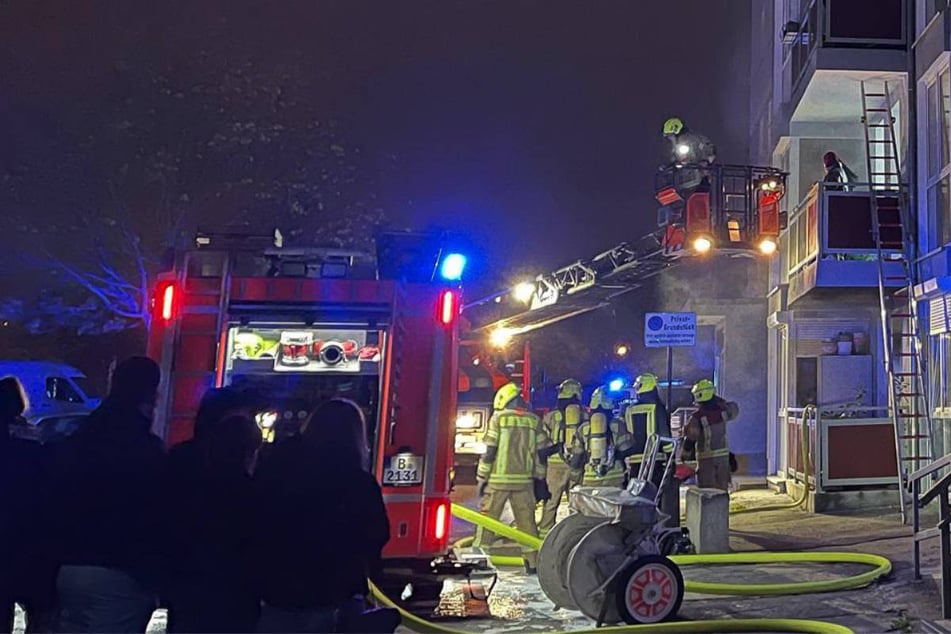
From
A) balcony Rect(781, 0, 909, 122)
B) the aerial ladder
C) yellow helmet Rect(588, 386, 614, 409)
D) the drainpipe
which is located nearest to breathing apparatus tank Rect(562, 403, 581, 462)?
yellow helmet Rect(588, 386, 614, 409)

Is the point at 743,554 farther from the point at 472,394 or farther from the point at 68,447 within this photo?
the point at 472,394

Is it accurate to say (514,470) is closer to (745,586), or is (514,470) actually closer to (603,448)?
(603,448)

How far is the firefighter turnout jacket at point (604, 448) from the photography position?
886cm

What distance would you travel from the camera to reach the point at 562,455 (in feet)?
30.9

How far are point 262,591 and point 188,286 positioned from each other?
3.06 metres

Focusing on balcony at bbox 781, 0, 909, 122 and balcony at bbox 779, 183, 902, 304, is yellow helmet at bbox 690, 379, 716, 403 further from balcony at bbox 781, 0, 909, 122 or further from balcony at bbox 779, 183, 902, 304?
balcony at bbox 781, 0, 909, 122

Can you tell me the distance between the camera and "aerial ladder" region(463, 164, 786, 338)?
14095mm

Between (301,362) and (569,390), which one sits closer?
(301,362)

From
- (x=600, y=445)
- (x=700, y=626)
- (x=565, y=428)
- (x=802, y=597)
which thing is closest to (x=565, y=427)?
(x=565, y=428)

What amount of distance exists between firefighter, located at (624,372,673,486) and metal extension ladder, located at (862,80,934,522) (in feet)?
9.50

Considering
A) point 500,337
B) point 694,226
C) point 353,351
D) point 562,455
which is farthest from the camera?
point 500,337

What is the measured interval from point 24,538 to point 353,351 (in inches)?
108

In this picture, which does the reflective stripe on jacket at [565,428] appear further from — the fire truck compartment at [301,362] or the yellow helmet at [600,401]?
the fire truck compartment at [301,362]

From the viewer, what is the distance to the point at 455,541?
9172 mm
